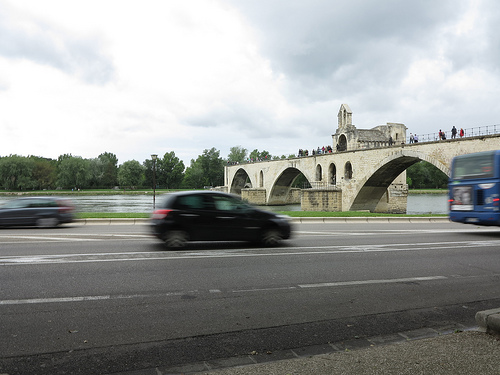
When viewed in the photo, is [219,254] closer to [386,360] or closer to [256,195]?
[386,360]

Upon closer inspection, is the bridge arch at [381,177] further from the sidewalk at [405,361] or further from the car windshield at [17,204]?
the sidewalk at [405,361]

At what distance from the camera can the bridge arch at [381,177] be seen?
41.8 meters

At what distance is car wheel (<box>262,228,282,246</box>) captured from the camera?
9.54 m

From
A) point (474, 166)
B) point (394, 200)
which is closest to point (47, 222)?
point (474, 166)

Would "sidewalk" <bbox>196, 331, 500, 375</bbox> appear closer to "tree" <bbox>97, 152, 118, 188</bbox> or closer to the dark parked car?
the dark parked car

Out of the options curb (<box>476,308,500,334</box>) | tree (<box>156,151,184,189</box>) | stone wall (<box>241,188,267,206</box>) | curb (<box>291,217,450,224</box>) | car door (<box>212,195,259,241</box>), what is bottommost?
curb (<box>476,308,500,334</box>)

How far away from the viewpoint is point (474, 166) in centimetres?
1412

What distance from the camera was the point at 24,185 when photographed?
8494 centimetres

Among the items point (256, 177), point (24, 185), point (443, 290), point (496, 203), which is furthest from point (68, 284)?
point (24, 185)

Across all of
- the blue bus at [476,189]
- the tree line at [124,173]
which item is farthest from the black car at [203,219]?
the tree line at [124,173]

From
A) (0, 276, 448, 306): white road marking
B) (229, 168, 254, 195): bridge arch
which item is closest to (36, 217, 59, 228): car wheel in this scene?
(0, 276, 448, 306): white road marking

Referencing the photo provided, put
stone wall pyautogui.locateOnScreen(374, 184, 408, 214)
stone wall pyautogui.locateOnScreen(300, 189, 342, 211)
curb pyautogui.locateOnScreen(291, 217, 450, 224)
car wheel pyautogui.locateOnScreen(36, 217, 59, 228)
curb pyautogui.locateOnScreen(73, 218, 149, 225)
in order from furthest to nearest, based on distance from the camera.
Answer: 1. stone wall pyautogui.locateOnScreen(374, 184, 408, 214)
2. stone wall pyautogui.locateOnScreen(300, 189, 342, 211)
3. curb pyautogui.locateOnScreen(291, 217, 450, 224)
4. curb pyautogui.locateOnScreen(73, 218, 149, 225)
5. car wheel pyautogui.locateOnScreen(36, 217, 59, 228)

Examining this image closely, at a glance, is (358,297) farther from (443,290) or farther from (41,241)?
(41,241)

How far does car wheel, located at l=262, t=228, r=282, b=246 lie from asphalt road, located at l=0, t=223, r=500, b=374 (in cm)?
58
